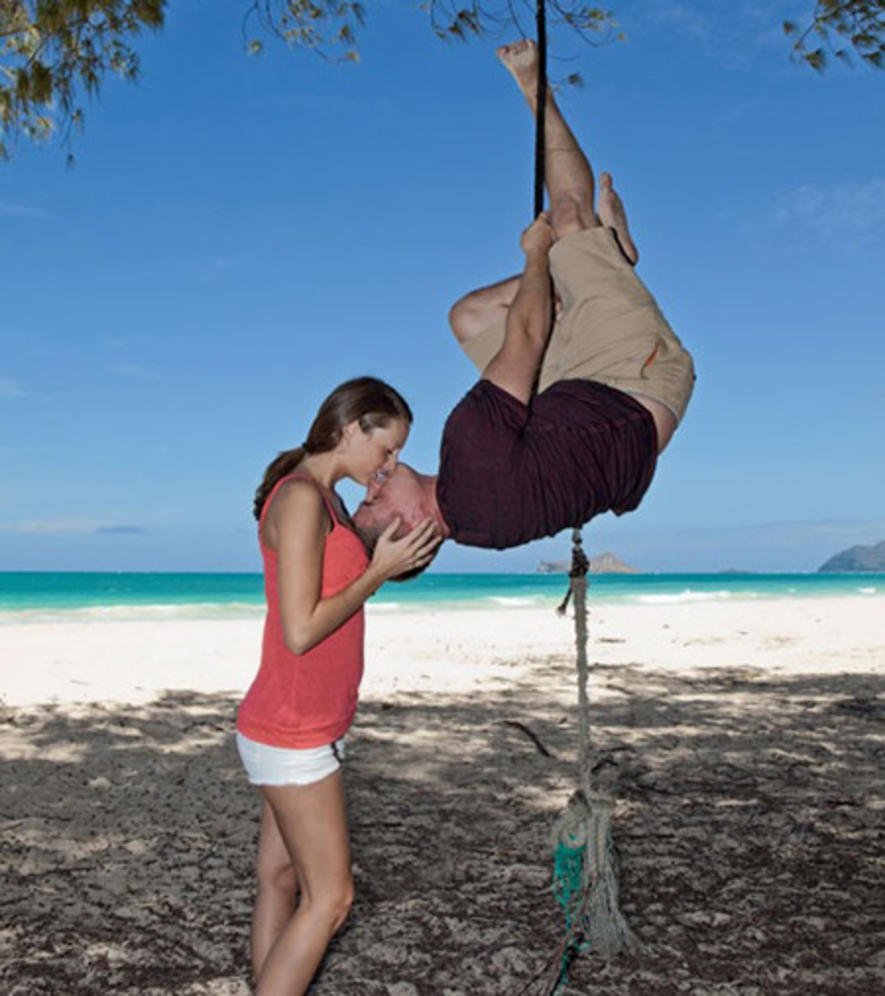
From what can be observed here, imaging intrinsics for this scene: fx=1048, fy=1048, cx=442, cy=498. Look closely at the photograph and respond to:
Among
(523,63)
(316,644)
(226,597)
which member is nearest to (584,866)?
(316,644)

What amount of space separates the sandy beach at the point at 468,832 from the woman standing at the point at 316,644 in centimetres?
115

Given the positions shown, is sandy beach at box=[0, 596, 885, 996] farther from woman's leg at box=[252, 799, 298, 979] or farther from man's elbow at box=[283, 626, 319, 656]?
man's elbow at box=[283, 626, 319, 656]

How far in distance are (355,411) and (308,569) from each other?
406 millimetres

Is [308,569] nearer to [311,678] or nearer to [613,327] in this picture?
[311,678]

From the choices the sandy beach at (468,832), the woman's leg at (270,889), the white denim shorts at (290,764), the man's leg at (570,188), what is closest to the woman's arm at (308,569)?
the white denim shorts at (290,764)

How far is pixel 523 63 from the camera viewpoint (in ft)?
9.46

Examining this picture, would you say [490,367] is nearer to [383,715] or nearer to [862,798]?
[862,798]

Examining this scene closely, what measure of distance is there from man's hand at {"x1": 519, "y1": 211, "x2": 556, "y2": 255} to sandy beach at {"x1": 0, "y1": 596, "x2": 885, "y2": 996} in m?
2.31

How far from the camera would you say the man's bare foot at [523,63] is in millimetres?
2871

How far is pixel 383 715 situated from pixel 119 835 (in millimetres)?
3079

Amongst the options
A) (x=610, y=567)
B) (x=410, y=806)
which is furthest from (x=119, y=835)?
(x=610, y=567)

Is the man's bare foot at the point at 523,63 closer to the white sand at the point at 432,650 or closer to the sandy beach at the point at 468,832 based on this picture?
the sandy beach at the point at 468,832

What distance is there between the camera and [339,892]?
2361 mm

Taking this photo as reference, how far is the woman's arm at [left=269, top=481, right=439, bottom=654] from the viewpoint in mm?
2213
